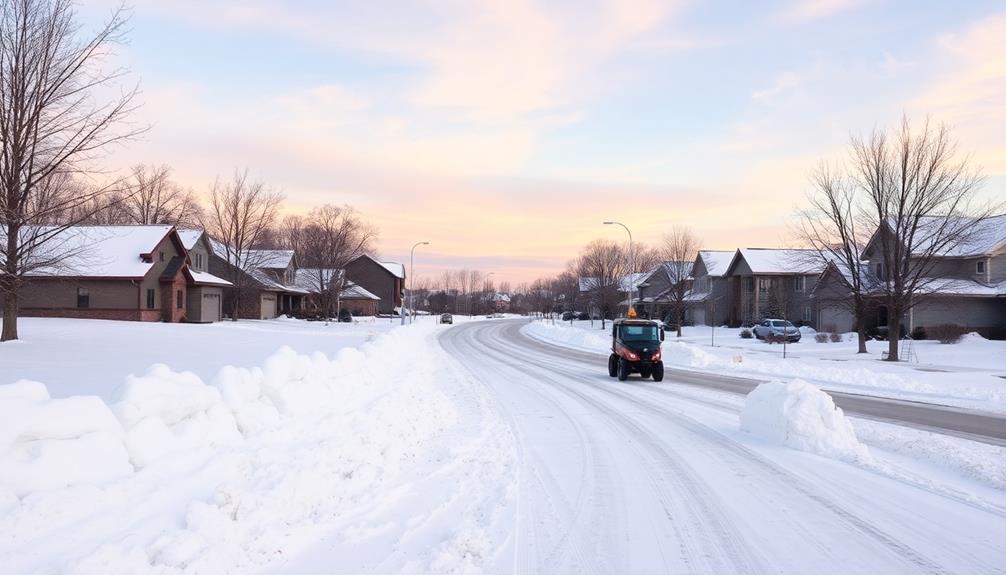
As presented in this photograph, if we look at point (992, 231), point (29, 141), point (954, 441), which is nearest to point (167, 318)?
point (29, 141)

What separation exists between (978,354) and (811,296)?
69.9 ft

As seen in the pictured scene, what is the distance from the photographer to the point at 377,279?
10012cm

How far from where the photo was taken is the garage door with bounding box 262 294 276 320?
67188 mm

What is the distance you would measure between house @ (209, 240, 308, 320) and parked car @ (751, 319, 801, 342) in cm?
4528

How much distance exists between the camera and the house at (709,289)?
69.2 metres

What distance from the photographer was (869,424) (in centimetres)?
1306

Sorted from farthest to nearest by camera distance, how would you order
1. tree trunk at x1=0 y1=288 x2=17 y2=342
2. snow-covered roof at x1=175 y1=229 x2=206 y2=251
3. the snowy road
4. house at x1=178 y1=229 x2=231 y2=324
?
snow-covered roof at x1=175 y1=229 x2=206 y2=251, house at x1=178 y1=229 x2=231 y2=324, tree trunk at x1=0 y1=288 x2=17 y2=342, the snowy road

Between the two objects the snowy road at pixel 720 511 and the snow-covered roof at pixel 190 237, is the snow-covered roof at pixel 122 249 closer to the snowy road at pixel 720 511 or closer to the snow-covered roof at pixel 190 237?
the snow-covered roof at pixel 190 237

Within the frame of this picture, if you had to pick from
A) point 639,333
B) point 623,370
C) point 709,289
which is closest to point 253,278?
point 709,289

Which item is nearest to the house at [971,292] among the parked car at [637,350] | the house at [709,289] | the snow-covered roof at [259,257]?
the house at [709,289]

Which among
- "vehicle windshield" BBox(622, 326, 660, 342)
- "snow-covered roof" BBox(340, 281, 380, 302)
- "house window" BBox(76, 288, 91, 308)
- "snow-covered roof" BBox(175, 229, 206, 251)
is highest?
"snow-covered roof" BBox(175, 229, 206, 251)

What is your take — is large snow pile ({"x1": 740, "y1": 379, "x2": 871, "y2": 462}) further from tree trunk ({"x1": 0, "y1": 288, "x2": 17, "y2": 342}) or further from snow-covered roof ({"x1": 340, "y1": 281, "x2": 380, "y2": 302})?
snow-covered roof ({"x1": 340, "y1": 281, "x2": 380, "y2": 302})

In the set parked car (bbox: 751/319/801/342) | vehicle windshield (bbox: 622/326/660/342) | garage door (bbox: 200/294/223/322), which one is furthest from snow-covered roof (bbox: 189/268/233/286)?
parked car (bbox: 751/319/801/342)

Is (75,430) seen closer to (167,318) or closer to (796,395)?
(796,395)
